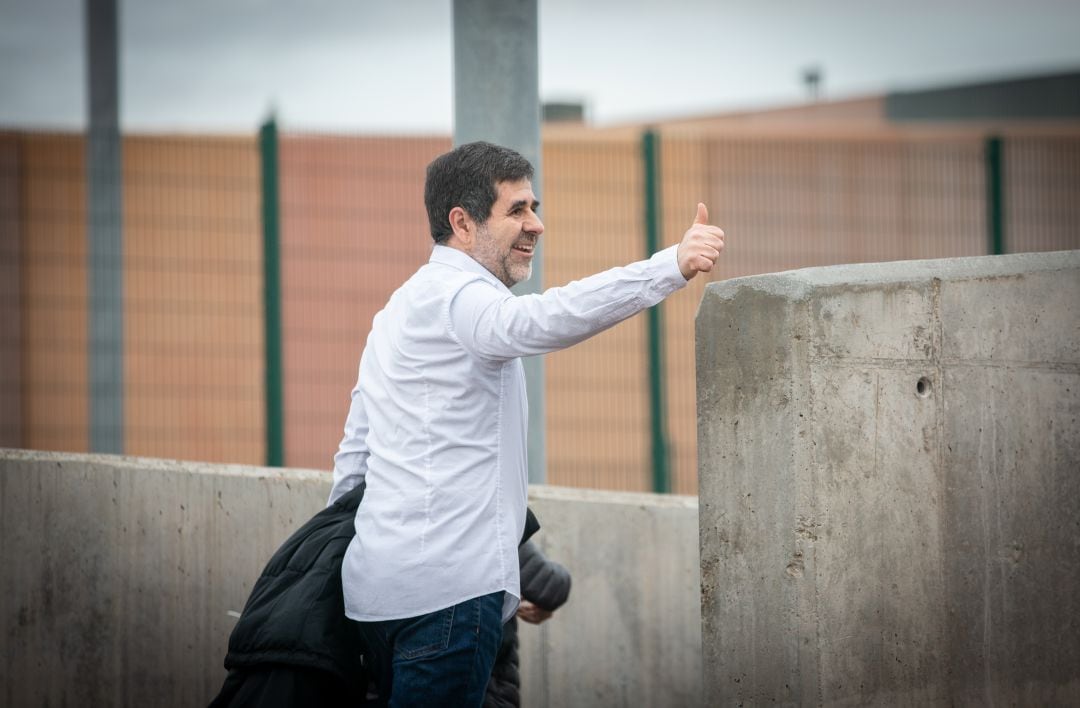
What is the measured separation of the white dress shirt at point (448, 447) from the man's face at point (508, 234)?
5 centimetres

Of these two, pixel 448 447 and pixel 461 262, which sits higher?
pixel 461 262

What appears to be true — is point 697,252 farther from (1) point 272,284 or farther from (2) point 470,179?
(1) point 272,284

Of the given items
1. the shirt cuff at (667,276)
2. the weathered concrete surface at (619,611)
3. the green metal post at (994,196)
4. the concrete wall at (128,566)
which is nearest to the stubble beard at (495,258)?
the shirt cuff at (667,276)

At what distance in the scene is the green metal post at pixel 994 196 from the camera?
10852mm

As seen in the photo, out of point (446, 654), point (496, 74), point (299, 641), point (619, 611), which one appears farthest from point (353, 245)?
point (446, 654)

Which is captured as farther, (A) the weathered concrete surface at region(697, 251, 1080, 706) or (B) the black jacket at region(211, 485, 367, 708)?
(A) the weathered concrete surface at region(697, 251, 1080, 706)

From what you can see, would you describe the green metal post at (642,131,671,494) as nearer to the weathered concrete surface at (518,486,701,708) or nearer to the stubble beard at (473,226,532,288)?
the weathered concrete surface at (518,486,701,708)

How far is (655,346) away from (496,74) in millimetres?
4702

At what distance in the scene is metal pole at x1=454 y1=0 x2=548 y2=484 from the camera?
211 inches

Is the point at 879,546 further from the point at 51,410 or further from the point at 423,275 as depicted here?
the point at 51,410

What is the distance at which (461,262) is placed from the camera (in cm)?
381

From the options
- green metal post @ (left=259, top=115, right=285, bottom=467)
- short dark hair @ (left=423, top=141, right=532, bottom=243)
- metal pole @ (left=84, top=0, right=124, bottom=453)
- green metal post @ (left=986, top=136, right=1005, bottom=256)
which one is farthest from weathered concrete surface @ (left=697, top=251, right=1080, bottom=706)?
green metal post @ (left=986, top=136, right=1005, bottom=256)

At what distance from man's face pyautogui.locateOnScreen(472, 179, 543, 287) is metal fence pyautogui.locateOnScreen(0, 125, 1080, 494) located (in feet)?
17.2

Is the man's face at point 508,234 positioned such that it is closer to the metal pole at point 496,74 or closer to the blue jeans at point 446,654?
the blue jeans at point 446,654
